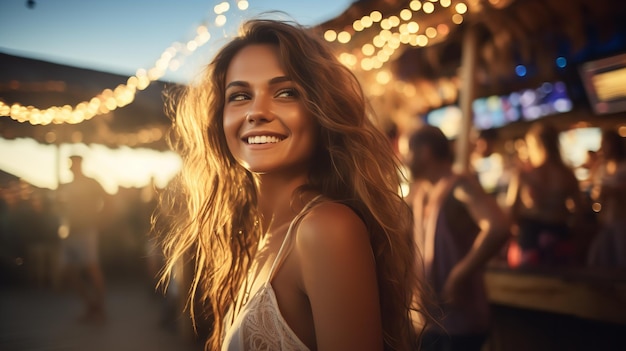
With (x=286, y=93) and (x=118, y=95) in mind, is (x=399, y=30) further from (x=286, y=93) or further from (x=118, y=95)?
(x=286, y=93)

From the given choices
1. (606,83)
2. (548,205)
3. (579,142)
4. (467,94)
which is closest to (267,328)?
(548,205)

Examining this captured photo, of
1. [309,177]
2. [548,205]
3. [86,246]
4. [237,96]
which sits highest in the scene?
[237,96]

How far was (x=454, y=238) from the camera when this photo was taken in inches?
103

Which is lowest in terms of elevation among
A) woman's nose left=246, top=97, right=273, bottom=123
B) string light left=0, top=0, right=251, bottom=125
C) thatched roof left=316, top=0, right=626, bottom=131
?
woman's nose left=246, top=97, right=273, bottom=123

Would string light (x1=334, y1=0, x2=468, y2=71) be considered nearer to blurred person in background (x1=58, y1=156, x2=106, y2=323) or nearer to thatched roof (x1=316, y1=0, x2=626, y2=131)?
thatched roof (x1=316, y1=0, x2=626, y2=131)

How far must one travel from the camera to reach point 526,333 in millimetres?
3393

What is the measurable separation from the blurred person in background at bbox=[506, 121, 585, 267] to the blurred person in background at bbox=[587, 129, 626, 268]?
0.23 metres

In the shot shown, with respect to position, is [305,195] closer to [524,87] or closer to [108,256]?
[108,256]

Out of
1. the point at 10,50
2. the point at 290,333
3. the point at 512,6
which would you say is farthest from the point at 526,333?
the point at 10,50

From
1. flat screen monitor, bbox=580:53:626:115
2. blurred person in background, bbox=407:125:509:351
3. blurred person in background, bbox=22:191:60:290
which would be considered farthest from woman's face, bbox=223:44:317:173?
flat screen monitor, bbox=580:53:626:115

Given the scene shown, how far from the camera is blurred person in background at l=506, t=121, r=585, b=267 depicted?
13.3ft

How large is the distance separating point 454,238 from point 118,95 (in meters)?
2.93

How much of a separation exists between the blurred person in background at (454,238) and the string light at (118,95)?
4.57 feet

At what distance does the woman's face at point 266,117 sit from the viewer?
1.27 metres
